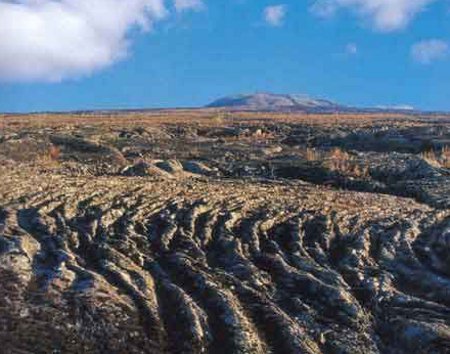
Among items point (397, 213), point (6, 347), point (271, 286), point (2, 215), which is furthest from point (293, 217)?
point (6, 347)

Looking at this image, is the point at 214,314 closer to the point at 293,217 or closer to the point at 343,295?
the point at 343,295

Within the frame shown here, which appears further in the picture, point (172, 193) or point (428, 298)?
point (172, 193)

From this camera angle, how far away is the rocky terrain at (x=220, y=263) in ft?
38.0

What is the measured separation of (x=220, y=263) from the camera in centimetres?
1537

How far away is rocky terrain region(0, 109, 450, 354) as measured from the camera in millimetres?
11586

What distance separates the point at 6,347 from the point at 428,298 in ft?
24.5

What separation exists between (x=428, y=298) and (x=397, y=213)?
7188mm

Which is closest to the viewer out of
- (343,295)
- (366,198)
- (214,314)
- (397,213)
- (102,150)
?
(214,314)

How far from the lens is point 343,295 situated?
528 inches

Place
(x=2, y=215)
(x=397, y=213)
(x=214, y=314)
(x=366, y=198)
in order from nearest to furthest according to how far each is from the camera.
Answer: (x=214, y=314) < (x=2, y=215) < (x=397, y=213) < (x=366, y=198)

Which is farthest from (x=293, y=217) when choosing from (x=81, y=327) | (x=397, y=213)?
(x=81, y=327)

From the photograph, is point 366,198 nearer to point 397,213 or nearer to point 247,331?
point 397,213

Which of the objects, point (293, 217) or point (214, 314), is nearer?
point (214, 314)

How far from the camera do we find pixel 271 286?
14.0m
